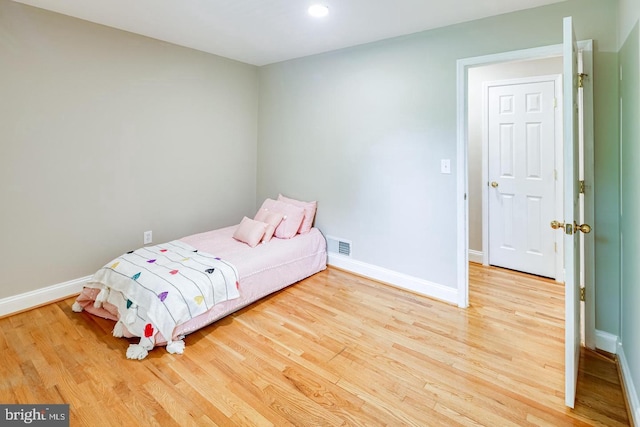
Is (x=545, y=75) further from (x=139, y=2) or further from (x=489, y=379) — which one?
(x=139, y=2)

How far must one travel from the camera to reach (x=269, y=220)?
3.44 metres

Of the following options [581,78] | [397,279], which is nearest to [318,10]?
[581,78]

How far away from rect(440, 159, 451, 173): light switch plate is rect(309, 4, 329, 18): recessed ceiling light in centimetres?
155

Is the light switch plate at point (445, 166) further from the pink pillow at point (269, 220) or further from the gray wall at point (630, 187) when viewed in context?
the pink pillow at point (269, 220)

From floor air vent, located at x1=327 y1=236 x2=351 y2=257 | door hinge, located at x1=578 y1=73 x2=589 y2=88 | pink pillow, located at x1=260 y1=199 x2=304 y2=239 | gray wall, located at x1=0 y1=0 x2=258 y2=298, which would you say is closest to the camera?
door hinge, located at x1=578 y1=73 x2=589 y2=88

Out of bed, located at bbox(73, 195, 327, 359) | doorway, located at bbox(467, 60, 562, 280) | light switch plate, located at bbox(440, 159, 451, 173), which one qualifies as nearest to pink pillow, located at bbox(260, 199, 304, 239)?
bed, located at bbox(73, 195, 327, 359)

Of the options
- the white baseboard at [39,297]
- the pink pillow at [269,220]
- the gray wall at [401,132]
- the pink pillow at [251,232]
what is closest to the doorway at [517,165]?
the gray wall at [401,132]

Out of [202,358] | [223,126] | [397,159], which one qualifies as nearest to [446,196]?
[397,159]

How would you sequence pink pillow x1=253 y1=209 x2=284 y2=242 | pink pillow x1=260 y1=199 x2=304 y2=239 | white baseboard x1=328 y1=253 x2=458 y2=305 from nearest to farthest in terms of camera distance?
white baseboard x1=328 y1=253 x2=458 y2=305 < pink pillow x1=253 y1=209 x2=284 y2=242 < pink pillow x1=260 y1=199 x2=304 y2=239

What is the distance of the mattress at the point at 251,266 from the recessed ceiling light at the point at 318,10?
205 cm

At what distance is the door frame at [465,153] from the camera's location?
2.10m

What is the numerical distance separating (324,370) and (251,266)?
1.13 meters

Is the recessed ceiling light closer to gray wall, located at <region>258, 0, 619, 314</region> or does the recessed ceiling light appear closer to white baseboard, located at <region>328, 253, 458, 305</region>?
gray wall, located at <region>258, 0, 619, 314</region>

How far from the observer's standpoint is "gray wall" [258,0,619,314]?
2104mm
